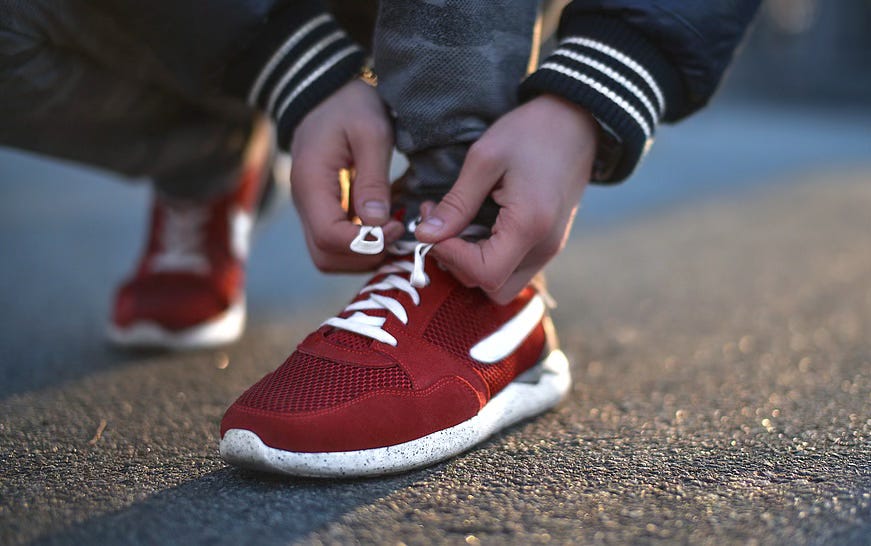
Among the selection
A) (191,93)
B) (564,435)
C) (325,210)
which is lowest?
(564,435)

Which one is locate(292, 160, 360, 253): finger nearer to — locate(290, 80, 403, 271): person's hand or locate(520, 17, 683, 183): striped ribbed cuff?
locate(290, 80, 403, 271): person's hand

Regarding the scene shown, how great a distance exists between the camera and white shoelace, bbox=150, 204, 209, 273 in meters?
1.26

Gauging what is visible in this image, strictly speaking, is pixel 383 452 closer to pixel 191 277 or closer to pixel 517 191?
pixel 517 191

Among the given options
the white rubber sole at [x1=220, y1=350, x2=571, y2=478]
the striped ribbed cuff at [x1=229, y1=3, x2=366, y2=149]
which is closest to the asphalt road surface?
the white rubber sole at [x1=220, y1=350, x2=571, y2=478]

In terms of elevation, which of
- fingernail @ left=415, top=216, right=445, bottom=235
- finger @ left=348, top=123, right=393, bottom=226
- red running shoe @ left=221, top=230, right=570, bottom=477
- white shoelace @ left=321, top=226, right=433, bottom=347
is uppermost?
finger @ left=348, top=123, right=393, bottom=226

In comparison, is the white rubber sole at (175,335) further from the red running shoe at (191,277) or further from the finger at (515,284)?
the finger at (515,284)

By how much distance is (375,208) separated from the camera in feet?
2.67

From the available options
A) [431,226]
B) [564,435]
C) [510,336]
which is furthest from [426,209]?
[564,435]

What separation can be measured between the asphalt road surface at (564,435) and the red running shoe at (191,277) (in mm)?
41

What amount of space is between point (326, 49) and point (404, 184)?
166mm

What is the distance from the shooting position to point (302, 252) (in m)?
2.00

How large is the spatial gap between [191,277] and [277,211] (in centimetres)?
128

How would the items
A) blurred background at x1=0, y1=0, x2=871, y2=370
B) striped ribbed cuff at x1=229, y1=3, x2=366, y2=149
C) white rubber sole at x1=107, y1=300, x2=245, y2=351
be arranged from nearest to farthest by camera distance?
striped ribbed cuff at x1=229, y1=3, x2=366, y2=149, white rubber sole at x1=107, y1=300, x2=245, y2=351, blurred background at x1=0, y1=0, x2=871, y2=370

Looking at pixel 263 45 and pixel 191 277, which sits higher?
pixel 263 45
